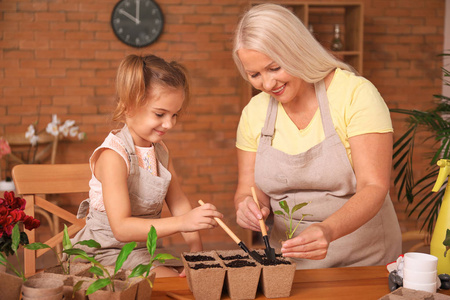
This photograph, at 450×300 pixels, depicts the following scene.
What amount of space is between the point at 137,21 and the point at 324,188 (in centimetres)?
326

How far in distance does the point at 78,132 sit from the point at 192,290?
3.67 metres

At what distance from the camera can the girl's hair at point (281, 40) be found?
171 centimetres

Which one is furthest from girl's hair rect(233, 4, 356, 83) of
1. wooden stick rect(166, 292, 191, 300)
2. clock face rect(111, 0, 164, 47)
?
clock face rect(111, 0, 164, 47)

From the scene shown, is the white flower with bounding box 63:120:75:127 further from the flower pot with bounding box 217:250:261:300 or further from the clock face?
the flower pot with bounding box 217:250:261:300

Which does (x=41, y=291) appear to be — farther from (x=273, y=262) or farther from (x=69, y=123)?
(x=69, y=123)

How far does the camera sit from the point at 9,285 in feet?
3.69

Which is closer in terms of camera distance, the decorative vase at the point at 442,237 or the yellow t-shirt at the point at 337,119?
the decorative vase at the point at 442,237

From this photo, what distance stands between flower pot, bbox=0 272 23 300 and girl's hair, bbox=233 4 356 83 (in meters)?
1.01

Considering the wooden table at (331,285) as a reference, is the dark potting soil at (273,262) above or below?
above

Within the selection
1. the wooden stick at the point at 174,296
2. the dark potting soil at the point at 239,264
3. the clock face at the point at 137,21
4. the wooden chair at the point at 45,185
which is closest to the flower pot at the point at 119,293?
the wooden stick at the point at 174,296

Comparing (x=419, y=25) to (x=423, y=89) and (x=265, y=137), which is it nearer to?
(x=423, y=89)

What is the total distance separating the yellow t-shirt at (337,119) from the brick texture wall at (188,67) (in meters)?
2.72

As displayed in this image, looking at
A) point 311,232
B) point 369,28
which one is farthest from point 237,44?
point 369,28

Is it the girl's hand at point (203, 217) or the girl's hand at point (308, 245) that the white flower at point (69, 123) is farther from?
the girl's hand at point (308, 245)
